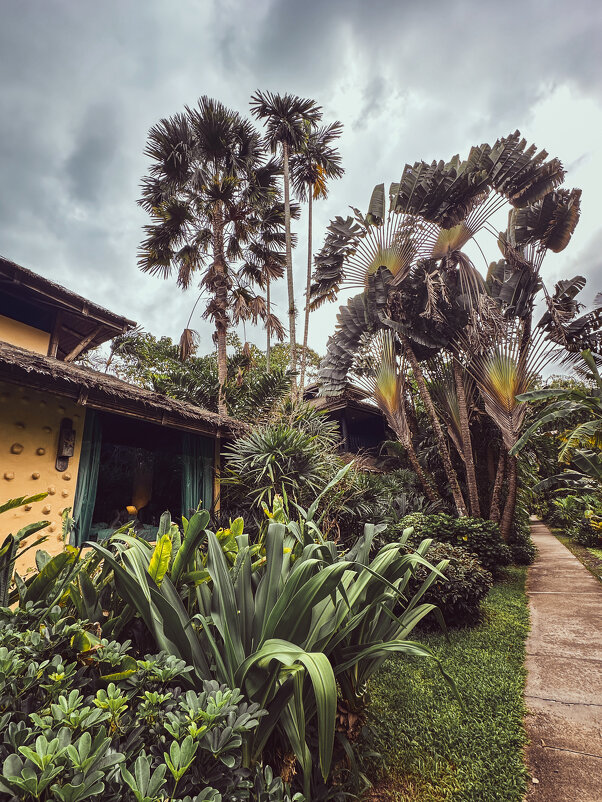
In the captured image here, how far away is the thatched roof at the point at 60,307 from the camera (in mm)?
5883

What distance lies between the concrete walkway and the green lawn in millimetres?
90

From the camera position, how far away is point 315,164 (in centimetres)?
1186

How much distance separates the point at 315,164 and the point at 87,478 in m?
11.9

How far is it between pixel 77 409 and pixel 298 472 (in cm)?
333

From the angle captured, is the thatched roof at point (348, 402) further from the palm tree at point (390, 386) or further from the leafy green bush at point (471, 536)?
the leafy green bush at point (471, 536)

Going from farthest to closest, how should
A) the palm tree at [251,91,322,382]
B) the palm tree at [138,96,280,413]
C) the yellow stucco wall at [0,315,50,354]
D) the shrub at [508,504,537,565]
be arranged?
1. the palm tree at [251,91,322,382]
2. the palm tree at [138,96,280,413]
3. the shrub at [508,504,537,565]
4. the yellow stucco wall at [0,315,50,354]

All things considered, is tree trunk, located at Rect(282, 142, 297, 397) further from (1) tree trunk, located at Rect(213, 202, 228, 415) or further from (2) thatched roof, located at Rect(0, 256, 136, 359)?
(2) thatched roof, located at Rect(0, 256, 136, 359)

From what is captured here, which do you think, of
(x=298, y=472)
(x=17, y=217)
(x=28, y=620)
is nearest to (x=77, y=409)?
(x=298, y=472)

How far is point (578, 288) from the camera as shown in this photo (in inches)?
302

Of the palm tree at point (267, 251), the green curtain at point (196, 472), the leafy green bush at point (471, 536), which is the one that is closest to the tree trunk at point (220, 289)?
the palm tree at point (267, 251)

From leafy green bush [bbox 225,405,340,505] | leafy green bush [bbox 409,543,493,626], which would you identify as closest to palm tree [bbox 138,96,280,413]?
leafy green bush [bbox 225,405,340,505]

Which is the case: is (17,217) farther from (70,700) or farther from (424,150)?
(70,700)

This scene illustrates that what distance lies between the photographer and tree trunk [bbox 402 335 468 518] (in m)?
7.45

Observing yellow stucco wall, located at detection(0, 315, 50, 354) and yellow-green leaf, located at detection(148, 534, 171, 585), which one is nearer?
yellow-green leaf, located at detection(148, 534, 171, 585)
